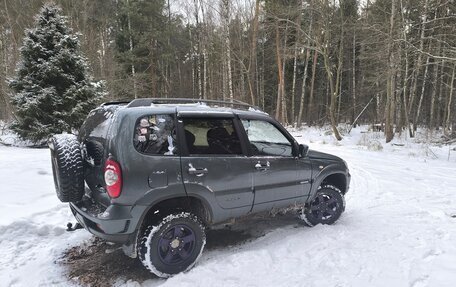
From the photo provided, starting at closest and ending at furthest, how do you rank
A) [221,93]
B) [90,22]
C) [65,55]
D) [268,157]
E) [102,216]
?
1. [102,216]
2. [268,157]
3. [65,55]
4. [90,22]
5. [221,93]

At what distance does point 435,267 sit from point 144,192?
130 inches

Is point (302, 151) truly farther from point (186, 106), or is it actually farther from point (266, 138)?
point (186, 106)

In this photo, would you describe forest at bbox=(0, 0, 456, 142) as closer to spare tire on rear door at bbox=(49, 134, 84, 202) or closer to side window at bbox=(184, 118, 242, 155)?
side window at bbox=(184, 118, 242, 155)

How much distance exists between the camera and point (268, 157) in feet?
14.0

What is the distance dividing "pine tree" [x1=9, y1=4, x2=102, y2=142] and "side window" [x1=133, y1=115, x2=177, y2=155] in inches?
366

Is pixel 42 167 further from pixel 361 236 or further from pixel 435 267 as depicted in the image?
pixel 435 267

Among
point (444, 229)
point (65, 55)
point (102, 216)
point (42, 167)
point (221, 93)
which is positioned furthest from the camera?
point (221, 93)

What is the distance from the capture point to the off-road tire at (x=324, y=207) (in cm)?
491

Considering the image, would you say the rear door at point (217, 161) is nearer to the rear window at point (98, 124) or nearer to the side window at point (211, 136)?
the side window at point (211, 136)

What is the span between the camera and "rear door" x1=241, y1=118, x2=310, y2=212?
416cm

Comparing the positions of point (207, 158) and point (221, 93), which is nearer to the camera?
point (207, 158)

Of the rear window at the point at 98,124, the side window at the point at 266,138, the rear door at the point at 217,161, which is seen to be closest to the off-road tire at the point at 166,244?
the rear door at the point at 217,161

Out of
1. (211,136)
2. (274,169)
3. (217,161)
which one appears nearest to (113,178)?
(217,161)

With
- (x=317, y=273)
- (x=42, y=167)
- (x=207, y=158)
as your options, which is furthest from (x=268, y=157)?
(x=42, y=167)
